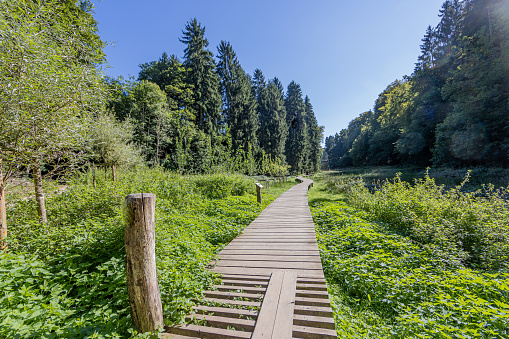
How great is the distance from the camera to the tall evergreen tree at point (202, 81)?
2358cm

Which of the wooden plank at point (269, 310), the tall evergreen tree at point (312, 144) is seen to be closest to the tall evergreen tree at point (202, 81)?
the wooden plank at point (269, 310)

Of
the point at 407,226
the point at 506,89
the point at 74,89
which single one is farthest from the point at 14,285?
the point at 506,89

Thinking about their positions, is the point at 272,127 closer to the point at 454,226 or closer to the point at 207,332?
the point at 454,226

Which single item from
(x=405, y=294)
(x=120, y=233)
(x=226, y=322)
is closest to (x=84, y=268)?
(x=120, y=233)

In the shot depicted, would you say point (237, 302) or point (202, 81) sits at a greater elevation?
point (202, 81)

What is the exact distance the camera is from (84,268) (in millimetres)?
2674

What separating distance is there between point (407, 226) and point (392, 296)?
3282 millimetres

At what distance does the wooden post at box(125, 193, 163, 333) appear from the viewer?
1.82 m

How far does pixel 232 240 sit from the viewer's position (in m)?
4.45

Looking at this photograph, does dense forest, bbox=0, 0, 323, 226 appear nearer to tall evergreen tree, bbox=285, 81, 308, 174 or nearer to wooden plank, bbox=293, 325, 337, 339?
tall evergreen tree, bbox=285, 81, 308, 174

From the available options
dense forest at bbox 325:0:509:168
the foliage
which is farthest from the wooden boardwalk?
dense forest at bbox 325:0:509:168

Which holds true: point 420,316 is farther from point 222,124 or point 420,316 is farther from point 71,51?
point 222,124

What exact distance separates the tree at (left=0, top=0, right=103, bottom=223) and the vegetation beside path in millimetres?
5065

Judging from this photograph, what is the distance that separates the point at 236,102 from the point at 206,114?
17.3 feet
